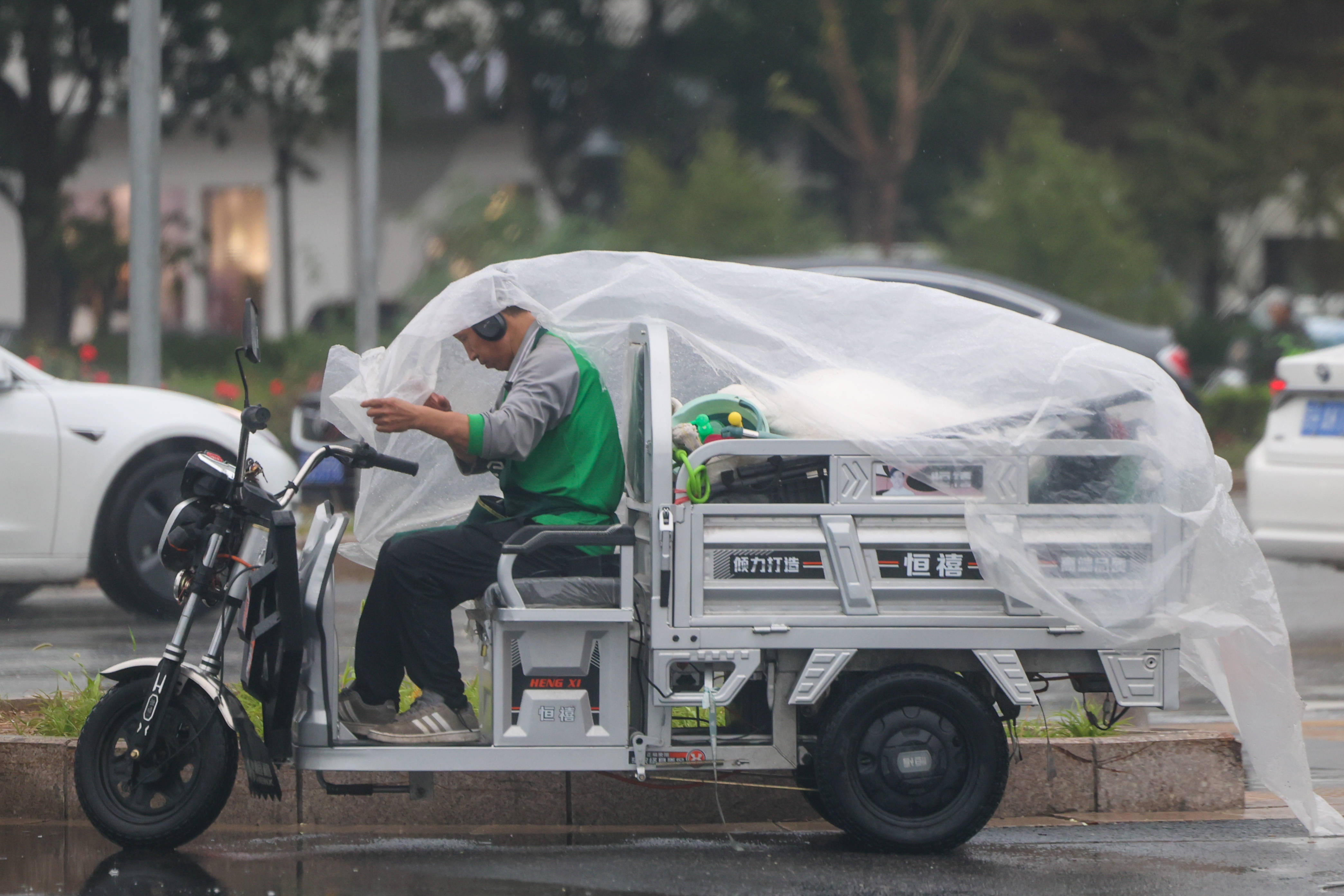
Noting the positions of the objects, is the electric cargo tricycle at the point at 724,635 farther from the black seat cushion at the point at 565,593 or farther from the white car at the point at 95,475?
the white car at the point at 95,475

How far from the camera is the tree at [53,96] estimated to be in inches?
825

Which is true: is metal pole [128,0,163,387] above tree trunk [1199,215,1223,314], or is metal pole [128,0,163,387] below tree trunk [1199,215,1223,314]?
below

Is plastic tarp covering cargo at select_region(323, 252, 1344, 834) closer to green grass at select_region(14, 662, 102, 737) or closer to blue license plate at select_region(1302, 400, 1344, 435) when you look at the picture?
green grass at select_region(14, 662, 102, 737)

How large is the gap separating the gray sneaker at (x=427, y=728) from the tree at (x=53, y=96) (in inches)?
678

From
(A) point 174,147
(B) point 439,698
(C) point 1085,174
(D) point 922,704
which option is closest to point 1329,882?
(D) point 922,704

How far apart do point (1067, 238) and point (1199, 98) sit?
12369 millimetres

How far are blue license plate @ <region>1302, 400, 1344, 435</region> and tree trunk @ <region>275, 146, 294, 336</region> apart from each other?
16.9m

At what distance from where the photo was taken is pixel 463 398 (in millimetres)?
5660

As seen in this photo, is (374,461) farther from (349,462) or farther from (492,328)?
(492,328)

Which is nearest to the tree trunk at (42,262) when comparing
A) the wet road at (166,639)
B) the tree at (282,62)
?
the tree at (282,62)

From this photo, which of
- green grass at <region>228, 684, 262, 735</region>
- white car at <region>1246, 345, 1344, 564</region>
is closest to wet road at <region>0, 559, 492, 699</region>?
green grass at <region>228, 684, 262, 735</region>

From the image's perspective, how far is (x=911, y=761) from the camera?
505 centimetres

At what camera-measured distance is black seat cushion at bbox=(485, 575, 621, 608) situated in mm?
4945

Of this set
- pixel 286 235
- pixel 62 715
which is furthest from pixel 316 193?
pixel 62 715
